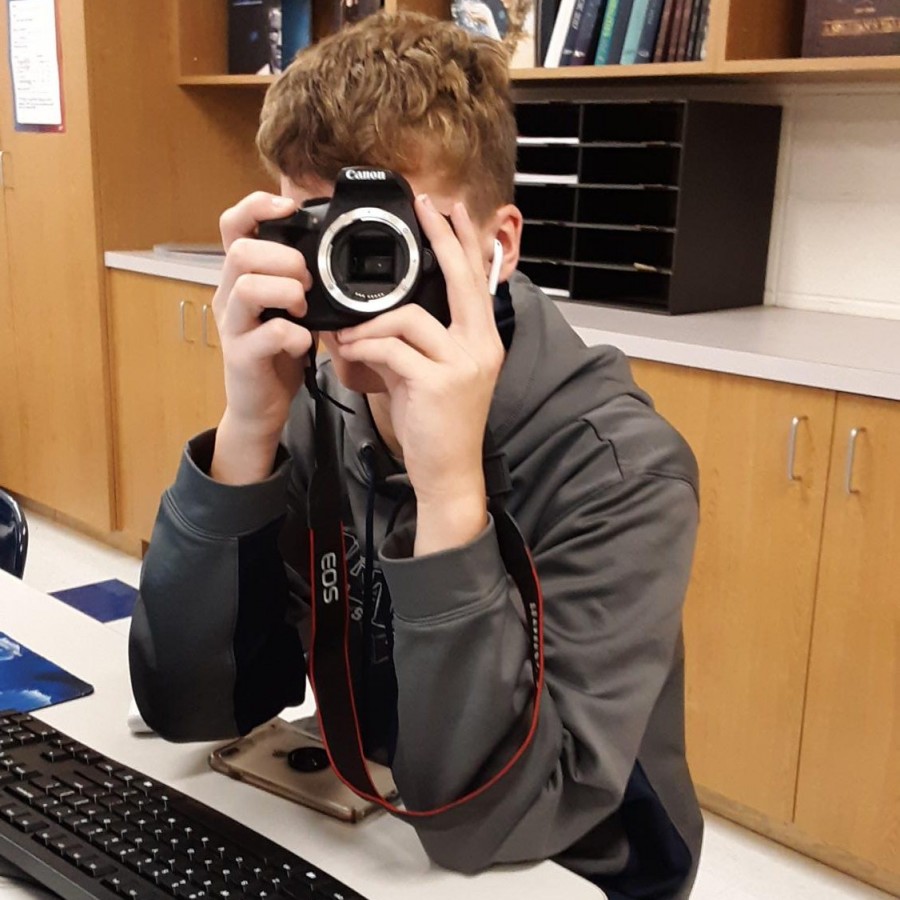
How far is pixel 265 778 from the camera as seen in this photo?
813 mm

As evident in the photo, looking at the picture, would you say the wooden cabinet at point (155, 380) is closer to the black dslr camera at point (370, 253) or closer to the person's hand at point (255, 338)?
the person's hand at point (255, 338)

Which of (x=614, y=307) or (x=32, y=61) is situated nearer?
(x=614, y=307)

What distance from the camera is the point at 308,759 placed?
84cm

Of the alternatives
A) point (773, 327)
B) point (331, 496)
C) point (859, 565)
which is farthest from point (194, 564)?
point (773, 327)

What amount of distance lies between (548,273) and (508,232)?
1.37 meters

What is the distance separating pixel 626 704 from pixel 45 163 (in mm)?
2784

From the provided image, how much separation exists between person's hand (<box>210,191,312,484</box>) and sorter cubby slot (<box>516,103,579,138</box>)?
1.54 meters

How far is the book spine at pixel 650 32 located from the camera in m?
2.06

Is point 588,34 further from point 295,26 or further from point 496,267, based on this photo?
point 496,267

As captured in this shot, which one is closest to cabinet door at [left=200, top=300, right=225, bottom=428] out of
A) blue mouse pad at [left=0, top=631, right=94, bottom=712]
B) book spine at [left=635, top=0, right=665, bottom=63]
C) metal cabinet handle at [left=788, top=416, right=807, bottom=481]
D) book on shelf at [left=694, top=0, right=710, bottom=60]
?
book spine at [left=635, top=0, right=665, bottom=63]

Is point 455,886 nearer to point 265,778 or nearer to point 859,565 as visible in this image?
point 265,778

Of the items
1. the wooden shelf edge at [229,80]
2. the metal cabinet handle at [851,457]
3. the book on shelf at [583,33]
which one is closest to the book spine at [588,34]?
the book on shelf at [583,33]

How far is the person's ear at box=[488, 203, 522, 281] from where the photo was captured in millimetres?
946

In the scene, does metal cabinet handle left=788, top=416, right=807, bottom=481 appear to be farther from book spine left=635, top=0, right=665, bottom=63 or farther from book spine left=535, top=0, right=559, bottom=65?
book spine left=535, top=0, right=559, bottom=65
